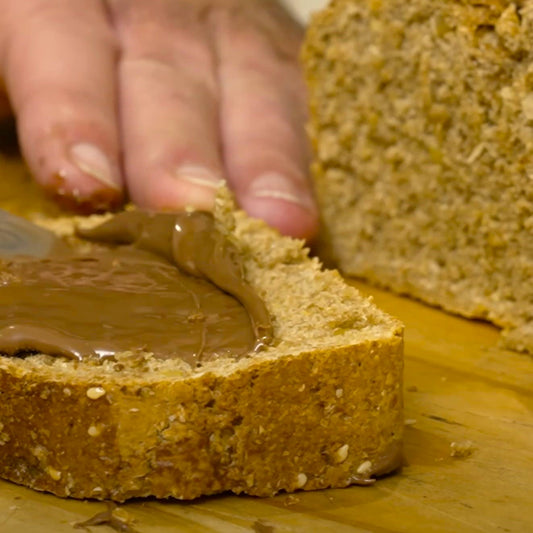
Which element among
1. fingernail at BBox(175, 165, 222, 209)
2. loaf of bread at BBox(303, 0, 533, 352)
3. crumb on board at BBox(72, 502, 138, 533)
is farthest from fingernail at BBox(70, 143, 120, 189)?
crumb on board at BBox(72, 502, 138, 533)

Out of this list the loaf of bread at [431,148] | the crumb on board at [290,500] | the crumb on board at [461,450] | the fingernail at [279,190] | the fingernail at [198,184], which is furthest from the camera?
the fingernail at [279,190]

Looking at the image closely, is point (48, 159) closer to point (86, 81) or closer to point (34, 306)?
point (86, 81)

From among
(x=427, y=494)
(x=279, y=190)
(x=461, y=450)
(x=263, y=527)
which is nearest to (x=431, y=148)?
(x=279, y=190)

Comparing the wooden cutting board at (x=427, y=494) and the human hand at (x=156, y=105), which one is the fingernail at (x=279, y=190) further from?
the wooden cutting board at (x=427, y=494)

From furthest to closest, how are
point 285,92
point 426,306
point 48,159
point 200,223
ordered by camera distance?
point 285,92 → point 48,159 → point 426,306 → point 200,223

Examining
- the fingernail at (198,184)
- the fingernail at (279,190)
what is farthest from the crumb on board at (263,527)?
the fingernail at (279,190)

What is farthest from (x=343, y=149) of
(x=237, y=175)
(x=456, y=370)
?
(x=456, y=370)

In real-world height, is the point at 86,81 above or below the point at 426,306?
above
